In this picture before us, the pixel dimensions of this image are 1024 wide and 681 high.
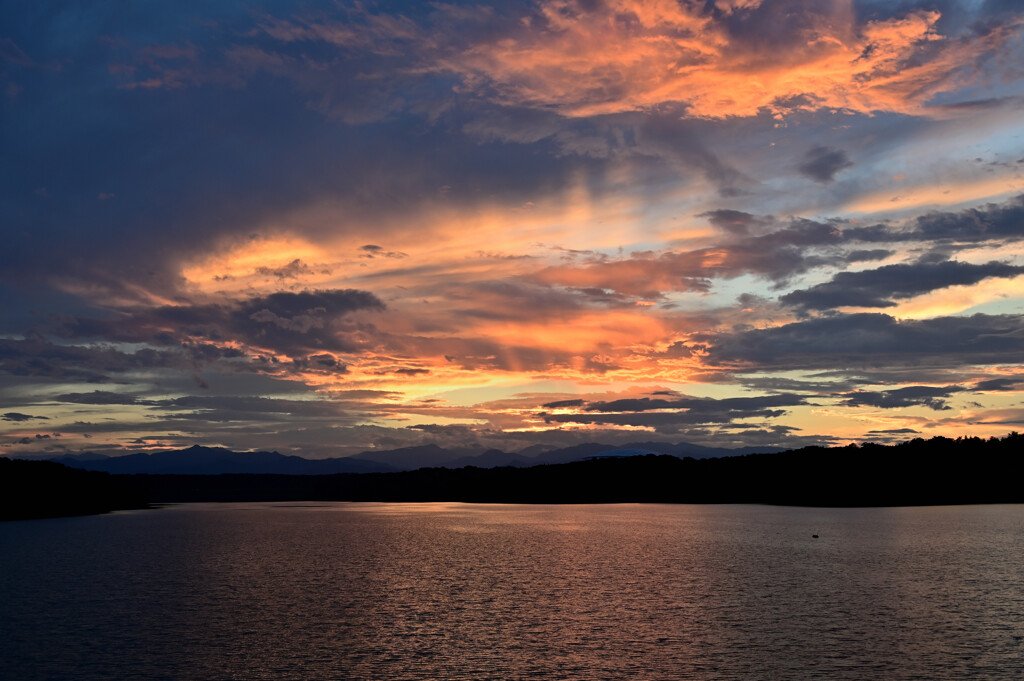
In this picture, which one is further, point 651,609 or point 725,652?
point 651,609

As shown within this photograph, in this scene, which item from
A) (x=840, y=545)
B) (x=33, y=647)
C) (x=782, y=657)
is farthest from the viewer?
(x=840, y=545)

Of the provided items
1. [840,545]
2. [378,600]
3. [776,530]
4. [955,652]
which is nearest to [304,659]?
[378,600]

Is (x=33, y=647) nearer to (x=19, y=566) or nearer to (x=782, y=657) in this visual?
(x=782, y=657)

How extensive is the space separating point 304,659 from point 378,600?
2192 centimetres

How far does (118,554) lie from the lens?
108 m

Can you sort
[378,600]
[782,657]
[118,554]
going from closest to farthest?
[782,657] < [378,600] < [118,554]

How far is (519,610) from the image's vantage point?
59844 mm

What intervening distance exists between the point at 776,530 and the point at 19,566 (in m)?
122

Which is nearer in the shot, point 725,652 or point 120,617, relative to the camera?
point 725,652

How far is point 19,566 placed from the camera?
9288cm

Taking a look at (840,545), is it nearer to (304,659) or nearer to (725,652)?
(725,652)

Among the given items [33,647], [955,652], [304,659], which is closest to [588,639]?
[304,659]

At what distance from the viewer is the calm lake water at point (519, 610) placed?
1684 inches

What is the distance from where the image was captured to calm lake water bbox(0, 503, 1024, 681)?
140 ft
